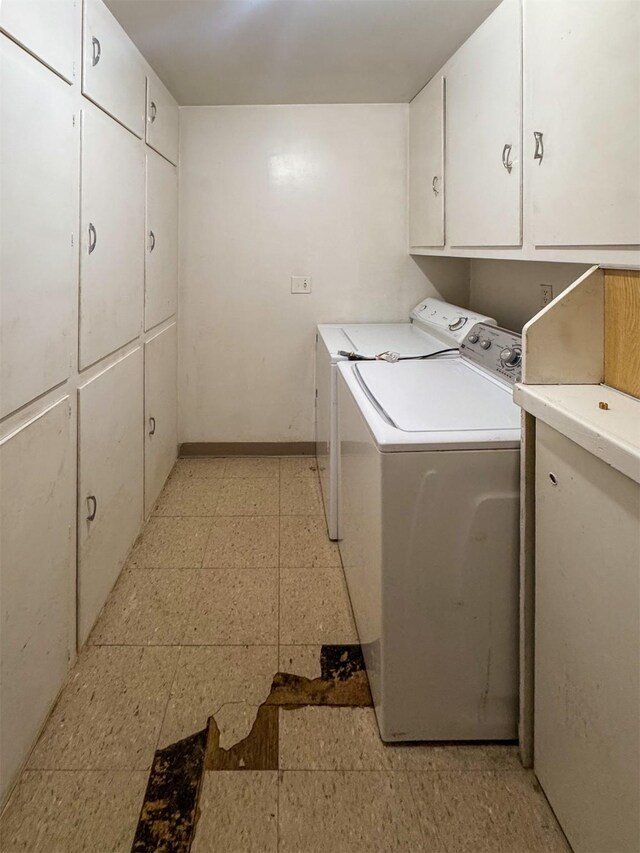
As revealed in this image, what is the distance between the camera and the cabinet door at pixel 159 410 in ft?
9.12

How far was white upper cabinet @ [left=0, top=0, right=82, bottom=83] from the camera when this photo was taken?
51.3 inches

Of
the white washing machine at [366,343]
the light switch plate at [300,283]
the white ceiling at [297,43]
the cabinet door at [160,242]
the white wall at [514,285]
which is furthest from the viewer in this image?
the light switch plate at [300,283]

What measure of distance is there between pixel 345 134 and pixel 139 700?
3.11 meters

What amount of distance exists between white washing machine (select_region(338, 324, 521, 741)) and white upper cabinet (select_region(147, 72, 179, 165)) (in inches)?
80.5

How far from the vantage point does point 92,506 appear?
1.91 meters

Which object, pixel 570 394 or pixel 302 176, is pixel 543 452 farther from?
pixel 302 176

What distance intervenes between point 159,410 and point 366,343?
3.65 feet

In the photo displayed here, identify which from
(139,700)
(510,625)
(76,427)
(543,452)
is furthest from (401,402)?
(139,700)

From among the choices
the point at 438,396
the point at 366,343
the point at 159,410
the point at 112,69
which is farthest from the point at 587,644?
the point at 159,410

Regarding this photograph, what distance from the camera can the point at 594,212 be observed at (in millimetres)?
1355

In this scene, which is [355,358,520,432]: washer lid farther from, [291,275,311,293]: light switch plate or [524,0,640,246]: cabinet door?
[291,275,311,293]: light switch plate

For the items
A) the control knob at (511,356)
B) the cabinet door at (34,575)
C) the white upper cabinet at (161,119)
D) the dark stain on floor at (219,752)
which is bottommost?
the dark stain on floor at (219,752)

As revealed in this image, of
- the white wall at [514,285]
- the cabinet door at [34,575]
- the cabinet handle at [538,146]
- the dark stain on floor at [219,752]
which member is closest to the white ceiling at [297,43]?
the cabinet handle at [538,146]

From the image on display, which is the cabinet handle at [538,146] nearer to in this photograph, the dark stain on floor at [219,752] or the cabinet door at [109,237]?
the cabinet door at [109,237]
